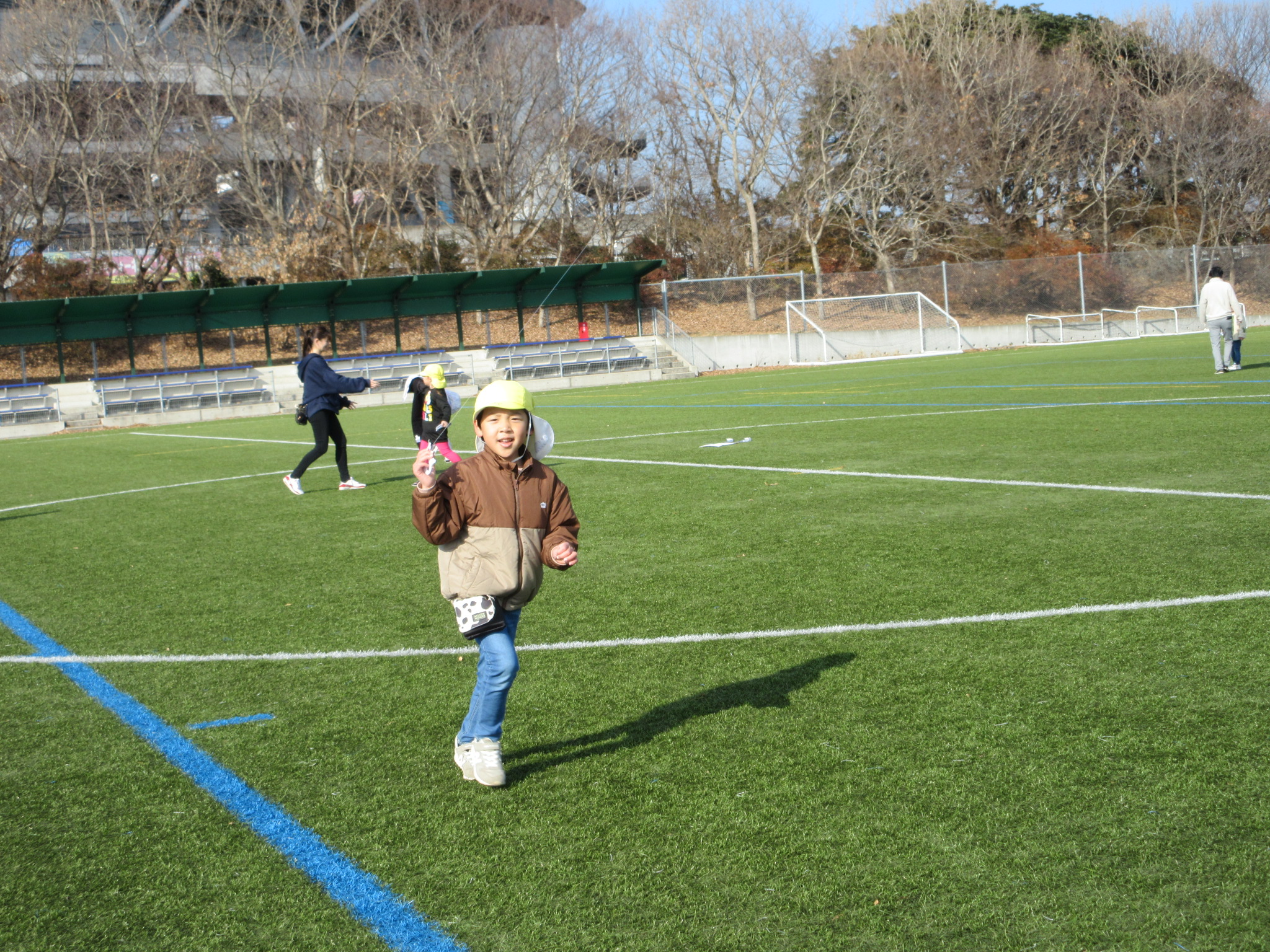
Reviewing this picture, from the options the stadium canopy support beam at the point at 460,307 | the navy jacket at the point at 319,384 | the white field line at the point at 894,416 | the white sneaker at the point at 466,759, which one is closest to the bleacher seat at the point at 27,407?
the stadium canopy support beam at the point at 460,307

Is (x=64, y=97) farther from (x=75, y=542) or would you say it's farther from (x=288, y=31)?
(x=75, y=542)

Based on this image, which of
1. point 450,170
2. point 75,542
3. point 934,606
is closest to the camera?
point 934,606

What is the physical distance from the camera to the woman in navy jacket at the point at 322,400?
12.9m

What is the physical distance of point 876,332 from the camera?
41812 millimetres

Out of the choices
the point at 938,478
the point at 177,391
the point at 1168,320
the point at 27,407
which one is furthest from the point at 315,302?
the point at 938,478

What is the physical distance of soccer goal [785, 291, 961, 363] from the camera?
41.5 m

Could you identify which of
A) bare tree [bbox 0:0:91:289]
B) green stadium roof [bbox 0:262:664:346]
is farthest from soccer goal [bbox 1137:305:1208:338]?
bare tree [bbox 0:0:91:289]

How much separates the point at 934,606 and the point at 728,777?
7.92ft

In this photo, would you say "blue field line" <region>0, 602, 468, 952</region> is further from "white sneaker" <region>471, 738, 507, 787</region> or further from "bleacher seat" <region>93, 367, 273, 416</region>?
"bleacher seat" <region>93, 367, 273, 416</region>

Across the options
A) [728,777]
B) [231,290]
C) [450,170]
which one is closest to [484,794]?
[728,777]

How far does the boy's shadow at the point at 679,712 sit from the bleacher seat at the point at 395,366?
33372 mm

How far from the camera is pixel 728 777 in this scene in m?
3.99

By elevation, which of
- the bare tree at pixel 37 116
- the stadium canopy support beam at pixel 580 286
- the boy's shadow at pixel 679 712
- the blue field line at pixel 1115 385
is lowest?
the boy's shadow at pixel 679 712

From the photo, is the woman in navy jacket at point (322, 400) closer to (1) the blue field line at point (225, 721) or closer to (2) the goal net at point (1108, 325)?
(1) the blue field line at point (225, 721)
